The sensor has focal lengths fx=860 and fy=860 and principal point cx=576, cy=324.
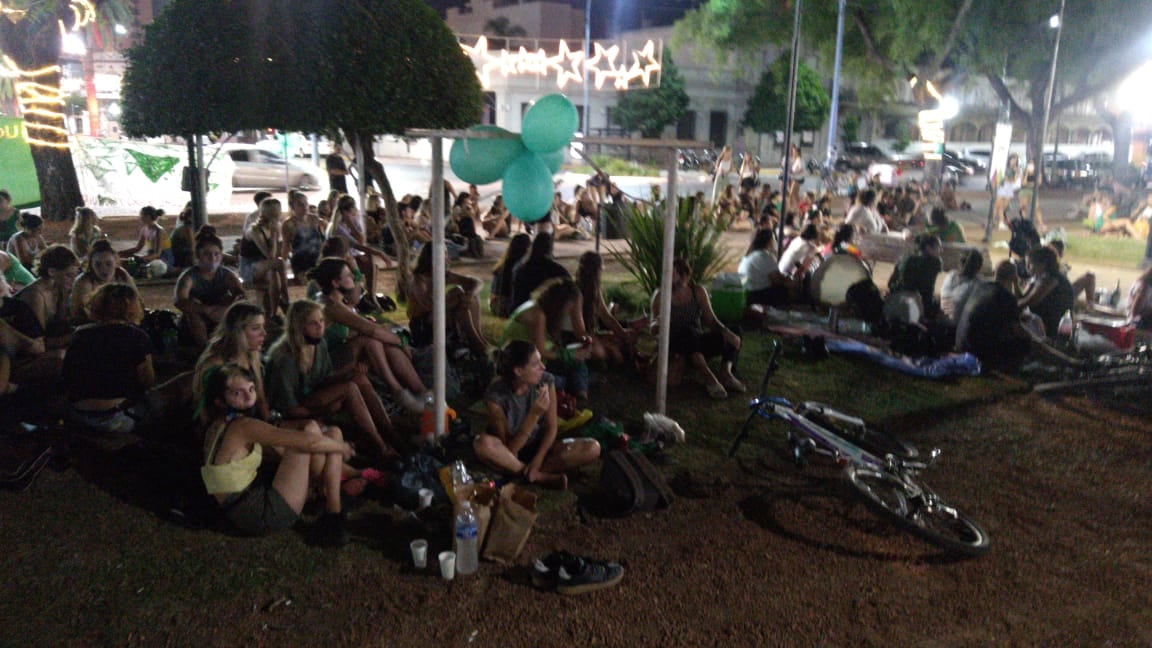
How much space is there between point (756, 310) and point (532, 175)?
437 cm

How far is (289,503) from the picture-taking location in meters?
4.39

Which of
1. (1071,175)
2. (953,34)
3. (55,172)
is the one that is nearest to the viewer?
(55,172)

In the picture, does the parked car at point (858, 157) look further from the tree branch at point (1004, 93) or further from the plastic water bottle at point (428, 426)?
the plastic water bottle at point (428, 426)

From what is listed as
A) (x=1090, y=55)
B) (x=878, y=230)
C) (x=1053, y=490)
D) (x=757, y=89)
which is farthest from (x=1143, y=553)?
(x=757, y=89)

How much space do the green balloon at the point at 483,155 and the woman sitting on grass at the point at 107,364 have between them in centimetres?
222

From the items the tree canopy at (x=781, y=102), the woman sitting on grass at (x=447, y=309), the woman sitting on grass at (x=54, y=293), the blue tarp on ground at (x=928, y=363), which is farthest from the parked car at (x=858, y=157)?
the woman sitting on grass at (x=54, y=293)

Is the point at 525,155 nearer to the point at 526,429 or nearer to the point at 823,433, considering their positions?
the point at 526,429

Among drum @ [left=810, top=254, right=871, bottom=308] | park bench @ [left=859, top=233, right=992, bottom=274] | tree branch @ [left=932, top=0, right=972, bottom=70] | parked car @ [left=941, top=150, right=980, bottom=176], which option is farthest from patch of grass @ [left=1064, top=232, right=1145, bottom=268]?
parked car @ [left=941, top=150, right=980, bottom=176]

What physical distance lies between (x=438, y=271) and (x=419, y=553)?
1742mm

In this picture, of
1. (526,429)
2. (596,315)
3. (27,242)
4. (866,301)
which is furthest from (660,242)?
(27,242)

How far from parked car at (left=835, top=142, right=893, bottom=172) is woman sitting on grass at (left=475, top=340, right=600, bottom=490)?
31736mm

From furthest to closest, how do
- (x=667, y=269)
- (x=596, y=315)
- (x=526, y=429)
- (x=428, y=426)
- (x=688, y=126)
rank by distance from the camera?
(x=688, y=126) < (x=596, y=315) < (x=667, y=269) < (x=428, y=426) < (x=526, y=429)

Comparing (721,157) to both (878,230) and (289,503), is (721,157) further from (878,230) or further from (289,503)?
(289,503)

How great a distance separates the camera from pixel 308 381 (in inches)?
211
